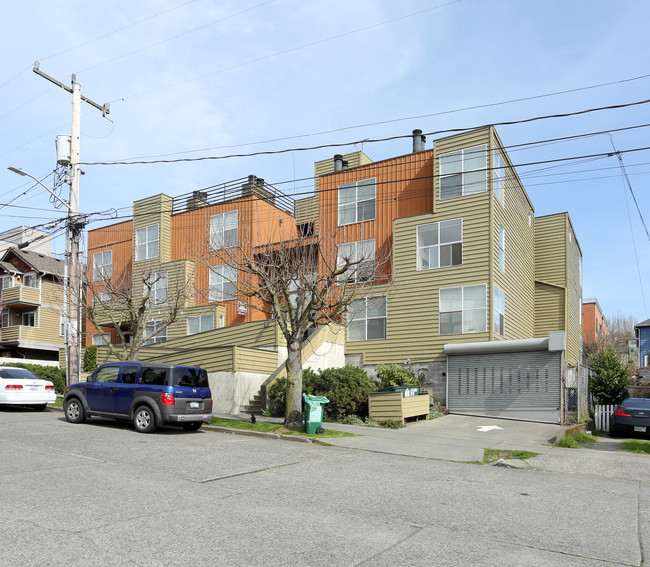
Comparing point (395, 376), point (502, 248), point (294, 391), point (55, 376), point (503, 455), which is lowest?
point (503, 455)

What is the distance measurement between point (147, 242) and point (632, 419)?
2634cm

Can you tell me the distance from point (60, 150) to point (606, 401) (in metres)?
25.0

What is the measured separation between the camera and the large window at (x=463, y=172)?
2366 cm

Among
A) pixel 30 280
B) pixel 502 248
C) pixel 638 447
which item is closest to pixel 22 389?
pixel 638 447

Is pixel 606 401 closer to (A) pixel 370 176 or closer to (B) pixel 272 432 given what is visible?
(A) pixel 370 176

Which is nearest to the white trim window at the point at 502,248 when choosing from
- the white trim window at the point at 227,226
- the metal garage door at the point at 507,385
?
the metal garage door at the point at 507,385

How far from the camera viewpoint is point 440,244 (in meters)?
24.5

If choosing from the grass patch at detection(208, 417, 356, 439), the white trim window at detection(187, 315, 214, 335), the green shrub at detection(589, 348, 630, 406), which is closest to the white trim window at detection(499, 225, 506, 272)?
the green shrub at detection(589, 348, 630, 406)

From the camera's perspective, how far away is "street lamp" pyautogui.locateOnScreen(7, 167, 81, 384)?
66.4 feet

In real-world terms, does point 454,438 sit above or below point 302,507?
below

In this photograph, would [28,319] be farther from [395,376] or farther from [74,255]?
[395,376]

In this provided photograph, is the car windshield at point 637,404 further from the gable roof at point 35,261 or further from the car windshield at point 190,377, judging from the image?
the gable roof at point 35,261

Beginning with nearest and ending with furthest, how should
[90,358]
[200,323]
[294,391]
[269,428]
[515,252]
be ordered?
[269,428], [294,391], [515,252], [90,358], [200,323]

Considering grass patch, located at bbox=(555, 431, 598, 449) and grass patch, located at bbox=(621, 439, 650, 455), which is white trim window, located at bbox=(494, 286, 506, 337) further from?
grass patch, located at bbox=(621, 439, 650, 455)
